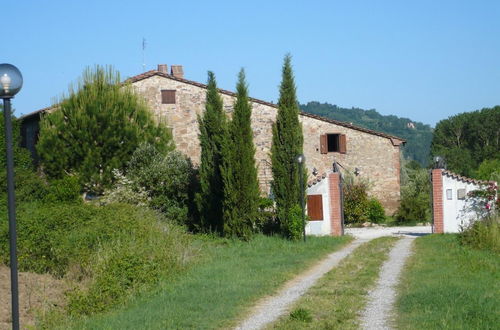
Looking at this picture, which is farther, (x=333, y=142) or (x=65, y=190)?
(x=333, y=142)

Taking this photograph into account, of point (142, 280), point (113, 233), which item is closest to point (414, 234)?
point (113, 233)

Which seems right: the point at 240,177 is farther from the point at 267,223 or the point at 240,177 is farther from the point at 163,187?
the point at 163,187

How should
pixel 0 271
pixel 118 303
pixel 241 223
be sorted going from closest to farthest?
1. pixel 118 303
2. pixel 0 271
3. pixel 241 223

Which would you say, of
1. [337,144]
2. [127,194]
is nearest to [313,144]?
[337,144]

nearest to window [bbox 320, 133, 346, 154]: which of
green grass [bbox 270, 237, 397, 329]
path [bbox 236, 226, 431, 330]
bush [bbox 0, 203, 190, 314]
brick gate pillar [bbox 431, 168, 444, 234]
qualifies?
brick gate pillar [bbox 431, 168, 444, 234]

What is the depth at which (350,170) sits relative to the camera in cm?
3272

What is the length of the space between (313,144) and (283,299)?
72.2 feet

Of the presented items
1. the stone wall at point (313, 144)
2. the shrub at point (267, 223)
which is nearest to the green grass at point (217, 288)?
the shrub at point (267, 223)

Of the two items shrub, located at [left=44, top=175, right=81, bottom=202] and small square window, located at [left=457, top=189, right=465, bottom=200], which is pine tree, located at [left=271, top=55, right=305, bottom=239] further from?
shrub, located at [left=44, top=175, right=81, bottom=202]

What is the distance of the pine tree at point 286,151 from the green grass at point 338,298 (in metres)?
4.86

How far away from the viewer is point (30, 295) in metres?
12.2

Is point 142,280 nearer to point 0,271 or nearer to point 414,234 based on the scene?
point 0,271

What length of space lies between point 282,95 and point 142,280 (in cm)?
1071

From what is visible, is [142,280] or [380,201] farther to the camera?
[380,201]
